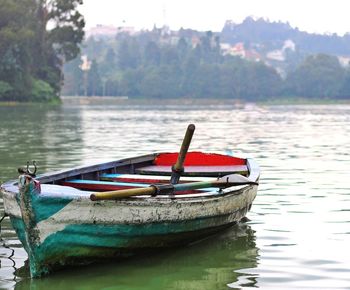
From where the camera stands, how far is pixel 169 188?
29.6ft

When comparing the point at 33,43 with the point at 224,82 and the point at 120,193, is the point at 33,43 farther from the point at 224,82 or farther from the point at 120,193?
the point at 224,82

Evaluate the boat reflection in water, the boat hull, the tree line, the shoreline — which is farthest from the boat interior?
the tree line

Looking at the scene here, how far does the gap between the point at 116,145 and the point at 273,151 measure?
5675 mm

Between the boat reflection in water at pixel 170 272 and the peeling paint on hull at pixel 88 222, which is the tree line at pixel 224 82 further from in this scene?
the peeling paint on hull at pixel 88 222

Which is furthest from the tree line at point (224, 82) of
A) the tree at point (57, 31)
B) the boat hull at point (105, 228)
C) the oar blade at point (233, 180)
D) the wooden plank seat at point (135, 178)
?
the boat hull at point (105, 228)

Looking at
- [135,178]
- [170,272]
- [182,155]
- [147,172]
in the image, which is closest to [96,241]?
[170,272]

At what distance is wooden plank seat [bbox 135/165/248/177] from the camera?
1230cm

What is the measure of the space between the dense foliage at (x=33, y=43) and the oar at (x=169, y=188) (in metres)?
73.5

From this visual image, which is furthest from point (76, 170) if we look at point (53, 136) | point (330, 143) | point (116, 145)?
point (53, 136)

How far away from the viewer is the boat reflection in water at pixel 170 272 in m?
8.13

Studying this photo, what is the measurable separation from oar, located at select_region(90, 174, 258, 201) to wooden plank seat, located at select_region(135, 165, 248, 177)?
1998 millimetres

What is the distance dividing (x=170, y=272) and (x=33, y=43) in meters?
83.1

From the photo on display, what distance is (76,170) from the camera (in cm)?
1083

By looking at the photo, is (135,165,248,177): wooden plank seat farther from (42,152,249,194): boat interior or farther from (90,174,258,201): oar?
(90,174,258,201): oar
